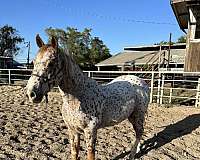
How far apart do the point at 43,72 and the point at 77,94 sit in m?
0.68

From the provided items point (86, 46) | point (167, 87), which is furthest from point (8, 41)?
point (167, 87)

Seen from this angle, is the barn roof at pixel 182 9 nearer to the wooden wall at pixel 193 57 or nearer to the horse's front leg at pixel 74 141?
the wooden wall at pixel 193 57

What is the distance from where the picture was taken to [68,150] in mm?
4844

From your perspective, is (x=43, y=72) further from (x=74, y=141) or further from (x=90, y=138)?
(x=74, y=141)

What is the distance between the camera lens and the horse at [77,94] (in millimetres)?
3105

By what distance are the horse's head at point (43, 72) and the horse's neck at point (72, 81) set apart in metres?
0.23

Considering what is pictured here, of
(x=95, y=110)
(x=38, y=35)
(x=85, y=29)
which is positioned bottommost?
(x=95, y=110)

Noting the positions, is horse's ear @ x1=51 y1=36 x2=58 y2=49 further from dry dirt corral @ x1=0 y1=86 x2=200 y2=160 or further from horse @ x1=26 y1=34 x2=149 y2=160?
dry dirt corral @ x1=0 y1=86 x2=200 y2=160

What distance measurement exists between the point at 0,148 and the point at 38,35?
216 centimetres

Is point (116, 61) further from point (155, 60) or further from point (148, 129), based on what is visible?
point (148, 129)

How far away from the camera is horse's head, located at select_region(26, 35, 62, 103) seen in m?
3.01

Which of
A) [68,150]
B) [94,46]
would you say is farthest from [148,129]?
[94,46]

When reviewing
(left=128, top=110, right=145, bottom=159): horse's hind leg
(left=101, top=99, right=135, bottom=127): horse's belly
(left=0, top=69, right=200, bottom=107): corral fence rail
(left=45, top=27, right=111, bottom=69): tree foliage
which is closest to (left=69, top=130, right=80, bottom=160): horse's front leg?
(left=101, top=99, right=135, bottom=127): horse's belly

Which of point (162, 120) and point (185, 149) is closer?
point (185, 149)
